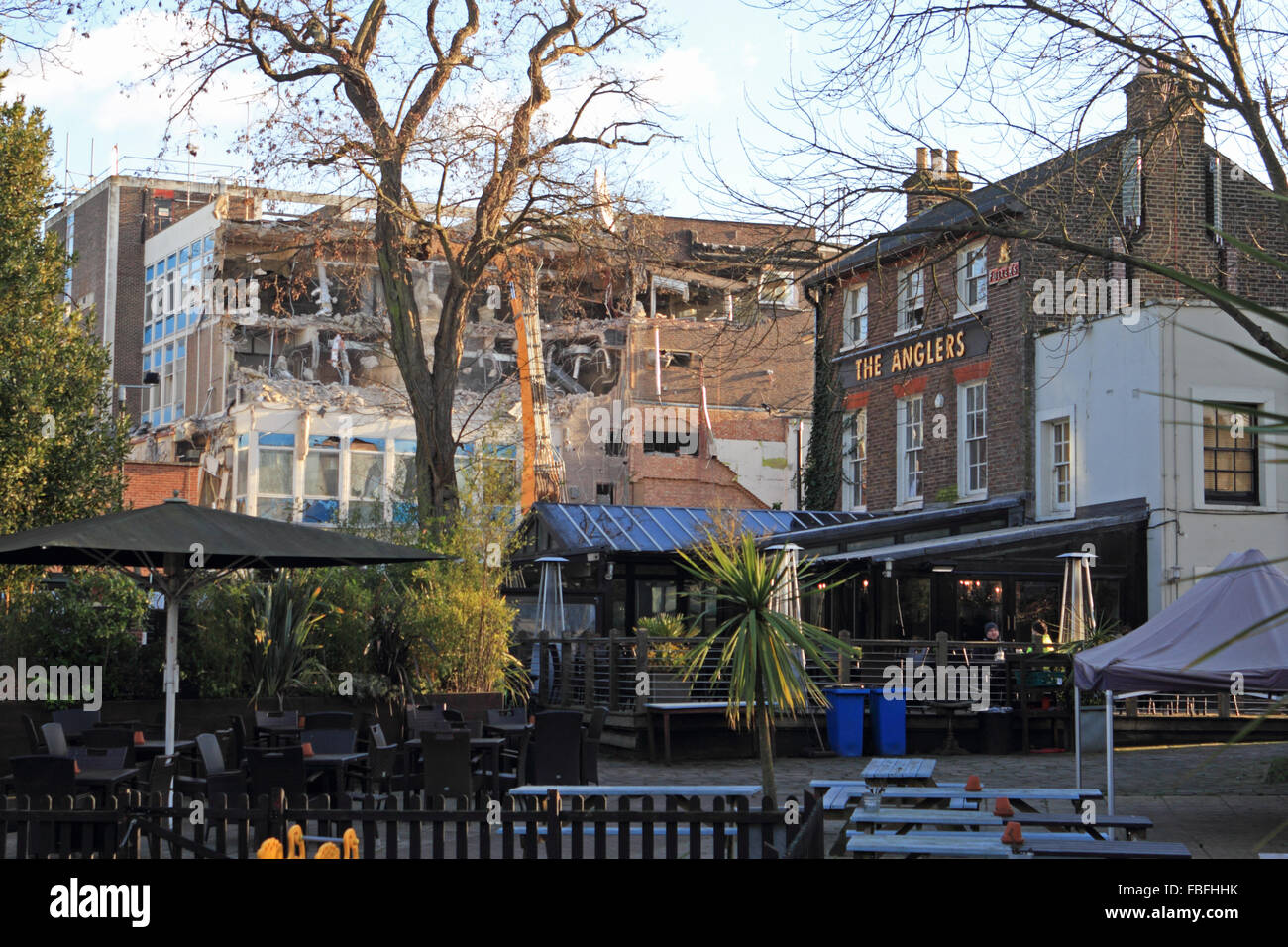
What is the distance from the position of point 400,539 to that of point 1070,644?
10.0m

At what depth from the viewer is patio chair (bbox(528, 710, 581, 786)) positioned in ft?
44.2

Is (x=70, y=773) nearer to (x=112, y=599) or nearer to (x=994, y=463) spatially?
(x=112, y=599)

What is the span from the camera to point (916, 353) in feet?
94.5

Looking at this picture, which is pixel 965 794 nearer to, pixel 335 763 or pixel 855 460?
pixel 335 763

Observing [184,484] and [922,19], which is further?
[184,484]

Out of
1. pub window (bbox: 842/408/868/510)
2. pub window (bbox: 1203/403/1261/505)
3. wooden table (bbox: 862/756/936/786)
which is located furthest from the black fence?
pub window (bbox: 842/408/868/510)

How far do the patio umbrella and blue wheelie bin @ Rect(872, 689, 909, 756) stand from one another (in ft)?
26.9

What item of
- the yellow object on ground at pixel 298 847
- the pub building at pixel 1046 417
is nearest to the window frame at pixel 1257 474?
the pub building at pixel 1046 417

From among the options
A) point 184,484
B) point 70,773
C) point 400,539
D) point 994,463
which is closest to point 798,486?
point 994,463

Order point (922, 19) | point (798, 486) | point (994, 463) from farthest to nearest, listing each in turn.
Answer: point (798, 486), point (994, 463), point (922, 19)

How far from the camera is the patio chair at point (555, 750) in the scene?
44.2ft

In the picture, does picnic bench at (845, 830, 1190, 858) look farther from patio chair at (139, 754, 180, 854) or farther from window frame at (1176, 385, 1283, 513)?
window frame at (1176, 385, 1283, 513)

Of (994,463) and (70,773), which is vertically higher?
(994,463)
